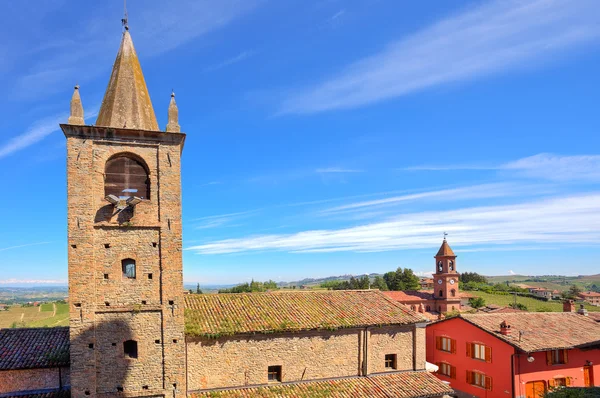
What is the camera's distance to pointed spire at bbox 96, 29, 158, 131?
16.4 meters

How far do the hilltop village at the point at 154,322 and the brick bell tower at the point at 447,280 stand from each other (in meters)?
37.1

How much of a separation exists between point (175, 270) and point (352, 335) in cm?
1036

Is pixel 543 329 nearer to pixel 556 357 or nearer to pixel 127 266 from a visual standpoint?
pixel 556 357

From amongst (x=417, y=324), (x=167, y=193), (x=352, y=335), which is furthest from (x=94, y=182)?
(x=417, y=324)

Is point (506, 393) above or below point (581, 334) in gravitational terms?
below

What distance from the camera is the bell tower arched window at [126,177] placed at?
16156mm

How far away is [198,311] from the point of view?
1938 centimetres

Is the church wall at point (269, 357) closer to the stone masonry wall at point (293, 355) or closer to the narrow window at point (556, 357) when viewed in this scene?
the stone masonry wall at point (293, 355)

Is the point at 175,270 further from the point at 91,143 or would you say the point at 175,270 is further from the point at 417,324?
the point at 417,324

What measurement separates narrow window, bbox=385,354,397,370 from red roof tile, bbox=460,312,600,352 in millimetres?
8209

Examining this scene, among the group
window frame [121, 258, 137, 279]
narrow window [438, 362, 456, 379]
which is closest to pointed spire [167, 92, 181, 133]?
window frame [121, 258, 137, 279]

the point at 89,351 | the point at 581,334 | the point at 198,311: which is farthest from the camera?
the point at 581,334

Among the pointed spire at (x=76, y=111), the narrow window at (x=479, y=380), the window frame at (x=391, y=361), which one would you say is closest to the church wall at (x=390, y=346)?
the window frame at (x=391, y=361)

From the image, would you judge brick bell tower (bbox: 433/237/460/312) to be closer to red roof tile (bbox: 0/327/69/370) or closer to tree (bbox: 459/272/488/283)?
red roof tile (bbox: 0/327/69/370)
